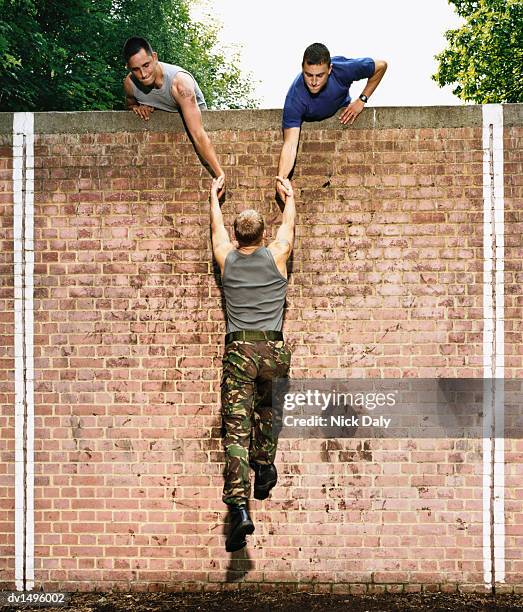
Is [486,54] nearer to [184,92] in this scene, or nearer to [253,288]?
[184,92]

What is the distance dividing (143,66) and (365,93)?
174cm

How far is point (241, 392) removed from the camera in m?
5.47

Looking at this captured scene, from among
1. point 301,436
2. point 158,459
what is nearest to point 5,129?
point 158,459

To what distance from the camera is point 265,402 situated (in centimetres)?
576

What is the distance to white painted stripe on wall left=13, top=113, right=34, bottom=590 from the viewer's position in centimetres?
611

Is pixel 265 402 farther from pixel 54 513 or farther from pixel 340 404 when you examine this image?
pixel 54 513

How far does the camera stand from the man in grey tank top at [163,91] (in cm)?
593

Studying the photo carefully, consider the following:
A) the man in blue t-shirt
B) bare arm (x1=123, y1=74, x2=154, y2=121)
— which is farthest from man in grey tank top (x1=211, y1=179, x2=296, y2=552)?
bare arm (x1=123, y1=74, x2=154, y2=121)

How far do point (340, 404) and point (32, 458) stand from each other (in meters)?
2.50

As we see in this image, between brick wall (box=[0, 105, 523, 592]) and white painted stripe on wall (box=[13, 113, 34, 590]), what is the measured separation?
8 centimetres

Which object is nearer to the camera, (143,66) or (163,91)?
(143,66)

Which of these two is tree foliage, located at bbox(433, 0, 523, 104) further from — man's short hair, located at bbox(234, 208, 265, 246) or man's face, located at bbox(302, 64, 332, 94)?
man's short hair, located at bbox(234, 208, 265, 246)

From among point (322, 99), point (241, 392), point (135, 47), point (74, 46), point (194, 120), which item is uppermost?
point (74, 46)

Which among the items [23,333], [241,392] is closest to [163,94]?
[23,333]
